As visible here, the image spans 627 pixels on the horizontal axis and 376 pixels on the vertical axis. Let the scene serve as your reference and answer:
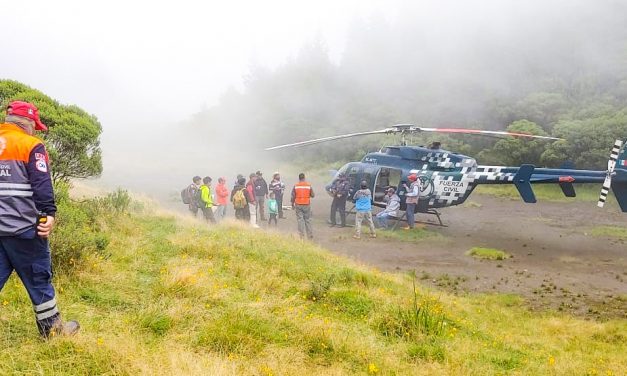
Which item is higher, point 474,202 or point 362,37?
point 362,37

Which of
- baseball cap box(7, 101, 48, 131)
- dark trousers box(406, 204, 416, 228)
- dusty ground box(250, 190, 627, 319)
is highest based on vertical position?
baseball cap box(7, 101, 48, 131)

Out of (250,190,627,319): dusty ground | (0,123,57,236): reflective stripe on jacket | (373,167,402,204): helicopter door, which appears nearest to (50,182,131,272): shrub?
(0,123,57,236): reflective stripe on jacket

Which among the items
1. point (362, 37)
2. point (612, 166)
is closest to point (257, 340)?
point (612, 166)

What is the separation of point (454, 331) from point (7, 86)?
24.2ft

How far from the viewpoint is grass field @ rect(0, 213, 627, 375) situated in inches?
138

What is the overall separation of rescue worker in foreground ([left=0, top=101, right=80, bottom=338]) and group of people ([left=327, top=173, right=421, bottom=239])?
30.9 feet

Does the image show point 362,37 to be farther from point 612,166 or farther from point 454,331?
point 454,331

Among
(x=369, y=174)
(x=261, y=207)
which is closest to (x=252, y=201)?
(x=261, y=207)

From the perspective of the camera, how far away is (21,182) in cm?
329

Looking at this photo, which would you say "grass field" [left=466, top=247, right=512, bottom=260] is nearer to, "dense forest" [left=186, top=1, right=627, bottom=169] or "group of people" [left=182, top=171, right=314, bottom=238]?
"group of people" [left=182, top=171, right=314, bottom=238]

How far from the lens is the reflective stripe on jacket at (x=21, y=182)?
3.24 meters

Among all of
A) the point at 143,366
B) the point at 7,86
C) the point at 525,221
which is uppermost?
the point at 7,86

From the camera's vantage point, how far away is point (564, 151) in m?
20.6

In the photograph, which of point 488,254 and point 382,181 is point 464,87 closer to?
point 382,181
